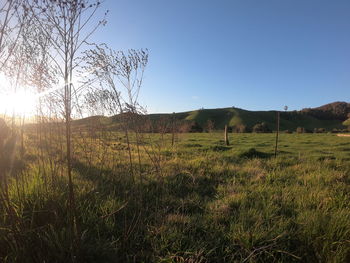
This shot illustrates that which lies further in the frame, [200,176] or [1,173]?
[200,176]

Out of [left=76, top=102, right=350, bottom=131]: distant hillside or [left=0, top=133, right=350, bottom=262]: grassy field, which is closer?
[left=0, top=133, right=350, bottom=262]: grassy field

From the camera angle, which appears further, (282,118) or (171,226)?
(282,118)

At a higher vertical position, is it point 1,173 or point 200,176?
point 1,173

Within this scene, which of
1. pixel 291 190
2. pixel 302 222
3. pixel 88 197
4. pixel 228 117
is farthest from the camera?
pixel 228 117

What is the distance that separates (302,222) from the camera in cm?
313

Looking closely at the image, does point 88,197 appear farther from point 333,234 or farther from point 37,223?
point 333,234

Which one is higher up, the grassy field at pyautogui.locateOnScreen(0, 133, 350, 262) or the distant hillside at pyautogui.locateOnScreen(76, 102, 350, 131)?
the distant hillside at pyautogui.locateOnScreen(76, 102, 350, 131)

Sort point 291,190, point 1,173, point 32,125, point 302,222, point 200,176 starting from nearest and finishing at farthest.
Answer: point 1,173 < point 302,222 < point 32,125 < point 291,190 < point 200,176

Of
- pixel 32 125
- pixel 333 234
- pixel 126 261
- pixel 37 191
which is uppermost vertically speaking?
pixel 32 125

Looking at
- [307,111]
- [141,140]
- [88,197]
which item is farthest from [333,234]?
[307,111]

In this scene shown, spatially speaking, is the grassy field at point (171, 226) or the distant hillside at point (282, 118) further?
the distant hillside at point (282, 118)

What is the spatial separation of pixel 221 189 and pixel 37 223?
3.53m

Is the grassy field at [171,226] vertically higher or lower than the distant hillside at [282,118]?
lower

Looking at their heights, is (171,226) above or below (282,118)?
below
